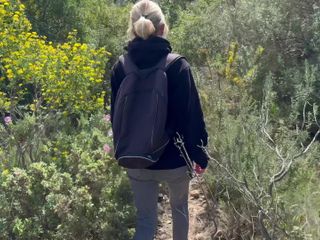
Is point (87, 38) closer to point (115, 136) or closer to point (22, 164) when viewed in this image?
point (22, 164)

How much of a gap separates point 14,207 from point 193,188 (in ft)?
5.92

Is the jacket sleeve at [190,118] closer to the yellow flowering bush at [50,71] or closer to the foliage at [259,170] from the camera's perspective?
the foliage at [259,170]

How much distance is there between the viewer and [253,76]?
244 inches

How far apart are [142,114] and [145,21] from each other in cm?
52

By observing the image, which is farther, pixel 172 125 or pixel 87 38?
Result: pixel 87 38

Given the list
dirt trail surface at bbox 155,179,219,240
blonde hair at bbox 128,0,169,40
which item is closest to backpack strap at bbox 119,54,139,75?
blonde hair at bbox 128,0,169,40

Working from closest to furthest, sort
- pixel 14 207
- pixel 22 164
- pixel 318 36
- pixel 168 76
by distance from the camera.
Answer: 1. pixel 168 76
2. pixel 14 207
3. pixel 22 164
4. pixel 318 36

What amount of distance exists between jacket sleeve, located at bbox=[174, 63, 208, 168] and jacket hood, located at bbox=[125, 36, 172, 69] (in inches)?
6.5

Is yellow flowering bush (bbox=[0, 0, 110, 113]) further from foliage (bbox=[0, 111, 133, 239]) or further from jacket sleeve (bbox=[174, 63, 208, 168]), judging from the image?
jacket sleeve (bbox=[174, 63, 208, 168])

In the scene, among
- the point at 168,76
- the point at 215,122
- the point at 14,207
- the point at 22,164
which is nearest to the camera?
the point at 168,76

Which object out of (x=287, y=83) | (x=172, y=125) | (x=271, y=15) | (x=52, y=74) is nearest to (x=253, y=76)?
(x=287, y=83)

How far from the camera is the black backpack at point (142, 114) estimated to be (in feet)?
11.3

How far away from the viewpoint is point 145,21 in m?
A: 3.48

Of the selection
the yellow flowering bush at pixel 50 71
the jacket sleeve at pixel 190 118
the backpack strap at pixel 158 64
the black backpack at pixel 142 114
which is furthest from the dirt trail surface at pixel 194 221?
the backpack strap at pixel 158 64
